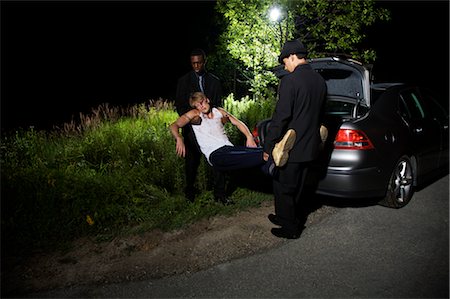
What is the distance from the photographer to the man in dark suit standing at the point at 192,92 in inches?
189

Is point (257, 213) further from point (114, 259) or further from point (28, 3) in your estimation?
point (28, 3)

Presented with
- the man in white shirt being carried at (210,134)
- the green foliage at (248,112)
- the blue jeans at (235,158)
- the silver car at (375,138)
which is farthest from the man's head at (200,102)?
the green foliage at (248,112)

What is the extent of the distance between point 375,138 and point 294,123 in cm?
132

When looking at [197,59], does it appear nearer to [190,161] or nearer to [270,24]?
[190,161]

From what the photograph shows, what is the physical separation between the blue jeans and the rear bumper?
0.89 meters

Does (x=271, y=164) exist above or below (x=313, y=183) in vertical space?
above

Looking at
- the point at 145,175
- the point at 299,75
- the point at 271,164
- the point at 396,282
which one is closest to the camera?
the point at 396,282

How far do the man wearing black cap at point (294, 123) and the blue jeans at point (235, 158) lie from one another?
26cm

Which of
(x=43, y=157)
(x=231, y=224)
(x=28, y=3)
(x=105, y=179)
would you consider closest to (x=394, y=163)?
(x=231, y=224)

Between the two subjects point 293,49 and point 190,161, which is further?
point 190,161

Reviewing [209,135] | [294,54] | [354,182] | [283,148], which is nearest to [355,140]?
[354,182]

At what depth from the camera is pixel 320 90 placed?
3576mm

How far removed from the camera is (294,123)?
3.60m

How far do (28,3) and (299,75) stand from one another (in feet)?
54.4
